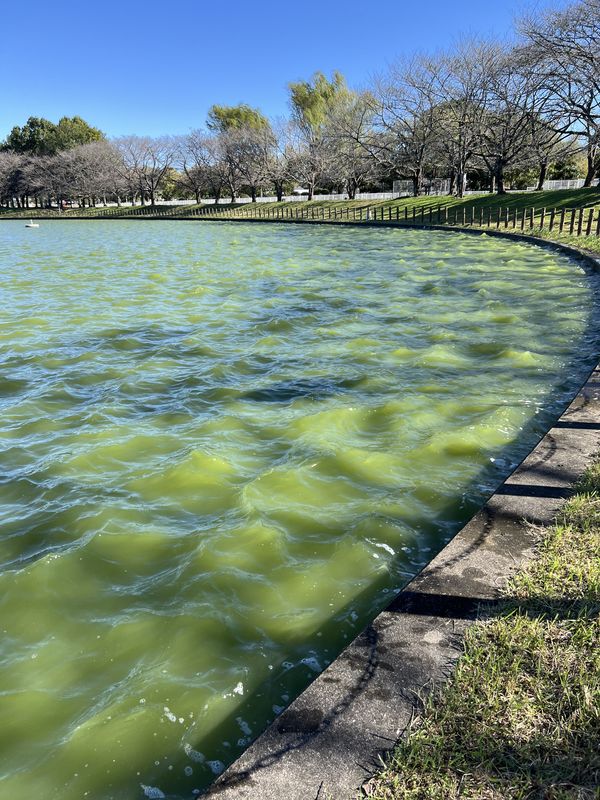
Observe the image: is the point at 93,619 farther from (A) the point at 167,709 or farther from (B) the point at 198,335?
(B) the point at 198,335

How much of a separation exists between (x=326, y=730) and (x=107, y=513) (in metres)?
2.95

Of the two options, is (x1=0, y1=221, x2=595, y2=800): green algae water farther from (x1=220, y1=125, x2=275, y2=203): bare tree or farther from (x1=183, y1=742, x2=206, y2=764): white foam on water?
(x1=220, y1=125, x2=275, y2=203): bare tree

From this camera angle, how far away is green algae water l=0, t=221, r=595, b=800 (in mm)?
2709

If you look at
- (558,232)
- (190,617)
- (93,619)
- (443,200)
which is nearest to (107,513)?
(93,619)

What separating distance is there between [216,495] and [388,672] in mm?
2677

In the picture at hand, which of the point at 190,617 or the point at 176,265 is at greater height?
the point at 176,265

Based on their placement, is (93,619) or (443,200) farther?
(443,200)

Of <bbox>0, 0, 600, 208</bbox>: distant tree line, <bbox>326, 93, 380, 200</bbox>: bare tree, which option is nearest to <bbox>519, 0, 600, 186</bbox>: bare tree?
<bbox>0, 0, 600, 208</bbox>: distant tree line

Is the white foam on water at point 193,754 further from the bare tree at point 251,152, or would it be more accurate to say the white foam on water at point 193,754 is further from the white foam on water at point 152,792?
the bare tree at point 251,152

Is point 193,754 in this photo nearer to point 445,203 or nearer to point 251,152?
point 445,203

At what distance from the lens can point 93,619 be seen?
3.38 m

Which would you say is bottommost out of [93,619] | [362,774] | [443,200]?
[93,619]

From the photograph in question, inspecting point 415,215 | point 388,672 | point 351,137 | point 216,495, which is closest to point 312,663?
point 388,672

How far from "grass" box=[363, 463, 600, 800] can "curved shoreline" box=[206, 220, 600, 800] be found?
0.09 meters
